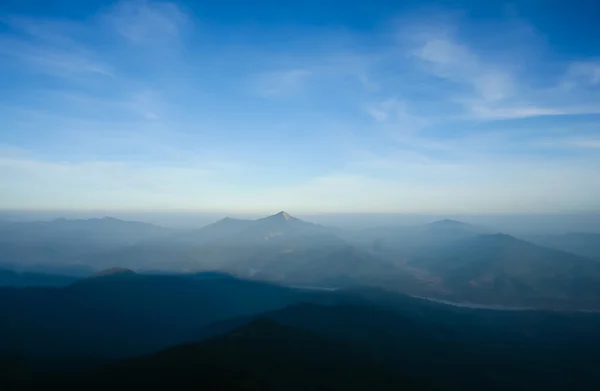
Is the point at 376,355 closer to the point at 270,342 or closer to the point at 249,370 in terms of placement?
the point at 270,342

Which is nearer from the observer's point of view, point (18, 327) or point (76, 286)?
point (18, 327)

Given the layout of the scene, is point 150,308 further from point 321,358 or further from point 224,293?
point 321,358

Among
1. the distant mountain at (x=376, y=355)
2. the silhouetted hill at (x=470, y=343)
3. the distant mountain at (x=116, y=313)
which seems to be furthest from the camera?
the distant mountain at (x=116, y=313)

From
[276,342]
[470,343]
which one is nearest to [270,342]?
[276,342]

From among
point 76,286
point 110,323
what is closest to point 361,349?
point 110,323

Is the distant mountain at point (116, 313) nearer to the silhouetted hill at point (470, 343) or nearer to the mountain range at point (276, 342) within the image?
the mountain range at point (276, 342)

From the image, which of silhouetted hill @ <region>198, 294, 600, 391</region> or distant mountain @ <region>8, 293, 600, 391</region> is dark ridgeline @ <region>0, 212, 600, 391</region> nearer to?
distant mountain @ <region>8, 293, 600, 391</region>

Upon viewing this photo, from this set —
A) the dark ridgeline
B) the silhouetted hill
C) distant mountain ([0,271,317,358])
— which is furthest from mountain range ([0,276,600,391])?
distant mountain ([0,271,317,358])

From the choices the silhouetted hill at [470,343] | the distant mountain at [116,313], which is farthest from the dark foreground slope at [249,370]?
the distant mountain at [116,313]
